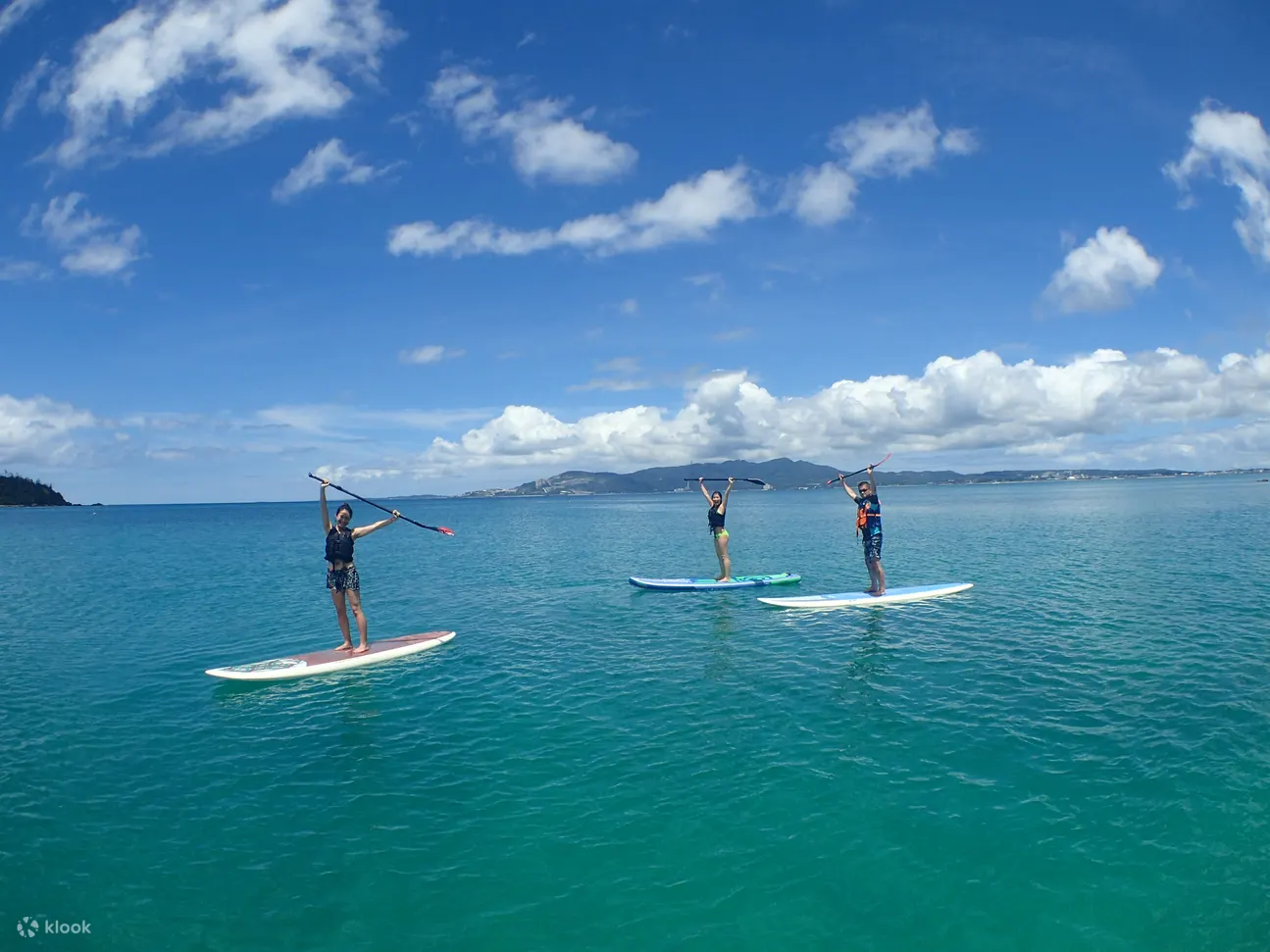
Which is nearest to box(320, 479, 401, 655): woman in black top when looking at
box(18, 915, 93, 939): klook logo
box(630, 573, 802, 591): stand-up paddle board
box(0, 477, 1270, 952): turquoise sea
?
box(0, 477, 1270, 952): turquoise sea

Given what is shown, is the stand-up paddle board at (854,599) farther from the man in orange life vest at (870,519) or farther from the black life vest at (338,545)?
the black life vest at (338,545)

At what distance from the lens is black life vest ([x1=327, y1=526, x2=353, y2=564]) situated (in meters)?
22.1

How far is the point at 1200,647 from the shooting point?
2264 centimetres

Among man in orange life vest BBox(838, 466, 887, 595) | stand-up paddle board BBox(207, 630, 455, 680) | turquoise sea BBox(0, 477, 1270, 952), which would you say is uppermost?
man in orange life vest BBox(838, 466, 887, 595)

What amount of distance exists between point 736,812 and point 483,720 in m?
7.76

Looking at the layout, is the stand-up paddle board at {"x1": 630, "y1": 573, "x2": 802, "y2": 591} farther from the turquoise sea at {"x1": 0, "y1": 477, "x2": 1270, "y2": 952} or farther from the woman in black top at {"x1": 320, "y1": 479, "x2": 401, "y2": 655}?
the woman in black top at {"x1": 320, "y1": 479, "x2": 401, "y2": 655}

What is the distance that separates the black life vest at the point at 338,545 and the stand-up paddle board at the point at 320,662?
11.3ft

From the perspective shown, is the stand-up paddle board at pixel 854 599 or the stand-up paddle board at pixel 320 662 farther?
the stand-up paddle board at pixel 854 599

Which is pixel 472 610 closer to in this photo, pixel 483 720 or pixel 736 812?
pixel 483 720

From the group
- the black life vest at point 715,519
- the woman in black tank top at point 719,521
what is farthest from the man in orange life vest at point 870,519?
the black life vest at point 715,519

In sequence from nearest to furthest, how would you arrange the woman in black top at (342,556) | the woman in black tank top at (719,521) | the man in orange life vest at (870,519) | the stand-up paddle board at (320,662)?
the stand-up paddle board at (320,662)
the woman in black top at (342,556)
the man in orange life vest at (870,519)
the woman in black tank top at (719,521)

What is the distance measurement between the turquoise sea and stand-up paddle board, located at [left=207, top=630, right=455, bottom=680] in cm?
55

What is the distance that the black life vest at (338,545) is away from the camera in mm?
22109

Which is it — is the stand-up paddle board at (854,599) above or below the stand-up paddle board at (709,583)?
below
